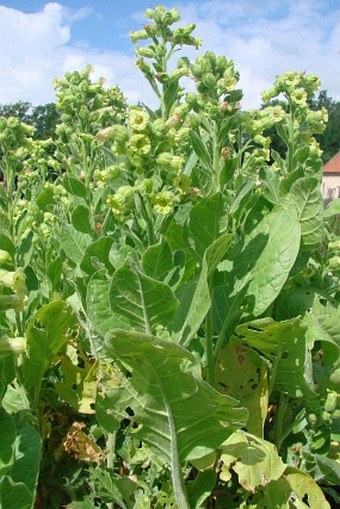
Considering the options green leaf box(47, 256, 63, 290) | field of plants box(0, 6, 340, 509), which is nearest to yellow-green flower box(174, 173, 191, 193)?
field of plants box(0, 6, 340, 509)

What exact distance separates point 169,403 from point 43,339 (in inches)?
21.5

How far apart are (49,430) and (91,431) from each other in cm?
15

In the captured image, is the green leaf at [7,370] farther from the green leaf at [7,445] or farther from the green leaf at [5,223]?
the green leaf at [5,223]

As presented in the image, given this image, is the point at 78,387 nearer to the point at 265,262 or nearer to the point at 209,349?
the point at 209,349

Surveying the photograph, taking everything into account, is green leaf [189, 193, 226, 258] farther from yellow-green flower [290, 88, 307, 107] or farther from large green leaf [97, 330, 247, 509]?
yellow-green flower [290, 88, 307, 107]

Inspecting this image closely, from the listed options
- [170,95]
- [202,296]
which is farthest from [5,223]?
[202,296]

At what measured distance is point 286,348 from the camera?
188cm

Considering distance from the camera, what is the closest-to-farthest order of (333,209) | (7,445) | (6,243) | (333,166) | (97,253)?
1. (7,445)
2. (97,253)
3. (6,243)
4. (333,209)
5. (333,166)

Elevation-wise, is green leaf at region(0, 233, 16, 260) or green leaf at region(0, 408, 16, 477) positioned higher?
green leaf at region(0, 233, 16, 260)

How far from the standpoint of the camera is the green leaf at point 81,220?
7.25ft

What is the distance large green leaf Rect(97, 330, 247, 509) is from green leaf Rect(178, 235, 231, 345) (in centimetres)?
9

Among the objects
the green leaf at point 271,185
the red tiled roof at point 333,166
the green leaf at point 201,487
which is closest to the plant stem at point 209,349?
the green leaf at point 201,487

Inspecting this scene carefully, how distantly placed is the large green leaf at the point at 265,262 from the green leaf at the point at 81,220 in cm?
55

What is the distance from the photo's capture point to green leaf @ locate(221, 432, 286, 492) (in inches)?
67.2
